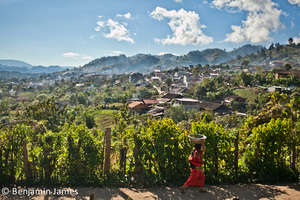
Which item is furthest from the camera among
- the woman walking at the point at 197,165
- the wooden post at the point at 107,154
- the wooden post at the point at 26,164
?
the wooden post at the point at 107,154

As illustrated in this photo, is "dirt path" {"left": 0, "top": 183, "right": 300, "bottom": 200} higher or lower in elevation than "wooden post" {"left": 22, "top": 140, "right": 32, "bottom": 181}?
lower

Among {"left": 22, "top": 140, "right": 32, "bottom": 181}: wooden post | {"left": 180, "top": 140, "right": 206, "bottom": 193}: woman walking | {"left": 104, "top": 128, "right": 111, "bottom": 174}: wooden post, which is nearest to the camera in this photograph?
{"left": 180, "top": 140, "right": 206, "bottom": 193}: woman walking

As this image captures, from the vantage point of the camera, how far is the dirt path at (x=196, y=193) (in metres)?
4.21

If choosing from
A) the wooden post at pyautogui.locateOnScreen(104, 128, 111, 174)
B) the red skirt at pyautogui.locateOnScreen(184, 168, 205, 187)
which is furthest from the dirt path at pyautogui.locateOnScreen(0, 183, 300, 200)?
the wooden post at pyautogui.locateOnScreen(104, 128, 111, 174)

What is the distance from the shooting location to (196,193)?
4.35m

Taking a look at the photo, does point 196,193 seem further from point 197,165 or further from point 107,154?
point 107,154

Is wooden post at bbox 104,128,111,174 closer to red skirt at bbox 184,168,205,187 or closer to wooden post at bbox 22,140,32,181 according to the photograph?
wooden post at bbox 22,140,32,181

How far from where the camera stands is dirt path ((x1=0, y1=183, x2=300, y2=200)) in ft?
13.8

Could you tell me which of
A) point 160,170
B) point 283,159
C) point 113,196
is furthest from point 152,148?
point 283,159

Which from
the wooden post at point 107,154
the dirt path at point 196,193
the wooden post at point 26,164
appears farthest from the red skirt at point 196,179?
the wooden post at point 26,164

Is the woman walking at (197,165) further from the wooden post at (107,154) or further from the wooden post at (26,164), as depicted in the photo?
the wooden post at (26,164)

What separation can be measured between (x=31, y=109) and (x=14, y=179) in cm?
3451

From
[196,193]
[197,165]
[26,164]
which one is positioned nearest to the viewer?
[197,165]

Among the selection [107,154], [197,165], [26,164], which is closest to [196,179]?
[197,165]
